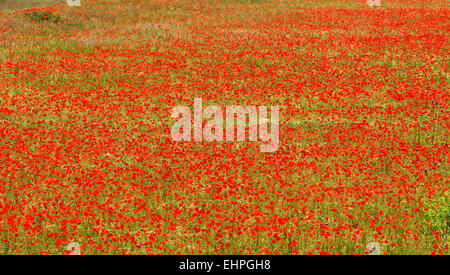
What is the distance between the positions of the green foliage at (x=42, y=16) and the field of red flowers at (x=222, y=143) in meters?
0.45

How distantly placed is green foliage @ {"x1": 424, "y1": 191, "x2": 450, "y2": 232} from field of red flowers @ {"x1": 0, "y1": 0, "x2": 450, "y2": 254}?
0.11 feet

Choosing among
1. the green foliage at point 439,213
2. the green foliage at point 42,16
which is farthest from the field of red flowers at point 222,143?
the green foliage at point 42,16

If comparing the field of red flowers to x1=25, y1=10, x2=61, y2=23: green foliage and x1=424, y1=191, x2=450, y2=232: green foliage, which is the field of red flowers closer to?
x1=424, y1=191, x2=450, y2=232: green foliage

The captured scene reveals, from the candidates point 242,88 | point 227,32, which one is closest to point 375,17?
point 227,32

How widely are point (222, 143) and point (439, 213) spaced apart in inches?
Result: 227

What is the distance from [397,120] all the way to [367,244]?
7623 millimetres

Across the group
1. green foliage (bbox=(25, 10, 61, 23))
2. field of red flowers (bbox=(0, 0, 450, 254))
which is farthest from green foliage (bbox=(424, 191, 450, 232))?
green foliage (bbox=(25, 10, 61, 23))

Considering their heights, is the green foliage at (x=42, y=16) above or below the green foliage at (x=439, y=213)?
above

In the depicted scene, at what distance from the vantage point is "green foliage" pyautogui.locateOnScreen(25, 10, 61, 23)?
1133 inches

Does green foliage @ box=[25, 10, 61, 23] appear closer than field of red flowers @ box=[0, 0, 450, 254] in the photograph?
No

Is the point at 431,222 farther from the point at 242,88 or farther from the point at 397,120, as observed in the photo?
the point at 242,88

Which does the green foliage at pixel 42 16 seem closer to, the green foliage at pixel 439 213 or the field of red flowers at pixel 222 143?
the field of red flowers at pixel 222 143

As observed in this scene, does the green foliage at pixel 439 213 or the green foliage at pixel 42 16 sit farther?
the green foliage at pixel 42 16

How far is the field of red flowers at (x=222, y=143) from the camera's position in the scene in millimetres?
8508
